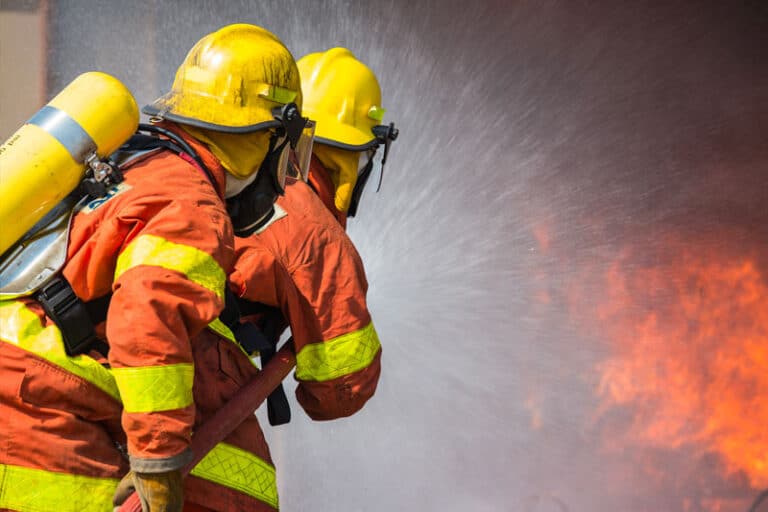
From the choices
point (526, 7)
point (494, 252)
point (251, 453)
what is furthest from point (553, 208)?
point (251, 453)

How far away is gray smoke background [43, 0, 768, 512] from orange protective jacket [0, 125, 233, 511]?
353 cm

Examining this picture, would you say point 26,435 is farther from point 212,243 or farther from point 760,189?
point 760,189

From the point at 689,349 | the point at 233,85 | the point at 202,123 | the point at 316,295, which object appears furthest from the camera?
the point at 689,349

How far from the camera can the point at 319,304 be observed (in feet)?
10.7

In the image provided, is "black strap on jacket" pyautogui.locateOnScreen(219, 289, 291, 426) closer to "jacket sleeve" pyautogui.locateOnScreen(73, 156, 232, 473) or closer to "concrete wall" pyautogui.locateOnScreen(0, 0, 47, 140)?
"jacket sleeve" pyautogui.locateOnScreen(73, 156, 232, 473)

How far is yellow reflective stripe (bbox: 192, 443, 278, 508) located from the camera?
9.32 feet

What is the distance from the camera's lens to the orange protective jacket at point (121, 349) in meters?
2.26

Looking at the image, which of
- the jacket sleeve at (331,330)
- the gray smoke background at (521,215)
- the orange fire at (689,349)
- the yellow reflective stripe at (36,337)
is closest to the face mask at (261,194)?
the jacket sleeve at (331,330)

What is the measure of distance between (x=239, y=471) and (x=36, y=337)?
2.52 feet

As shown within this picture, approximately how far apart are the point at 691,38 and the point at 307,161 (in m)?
3.34

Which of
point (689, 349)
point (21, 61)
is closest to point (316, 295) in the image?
point (21, 61)

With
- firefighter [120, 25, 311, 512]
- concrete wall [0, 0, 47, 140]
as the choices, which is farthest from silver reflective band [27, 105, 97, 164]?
concrete wall [0, 0, 47, 140]

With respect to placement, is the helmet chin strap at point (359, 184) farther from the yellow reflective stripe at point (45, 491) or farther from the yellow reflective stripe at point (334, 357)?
the yellow reflective stripe at point (45, 491)

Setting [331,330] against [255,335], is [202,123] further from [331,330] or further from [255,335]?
[331,330]
